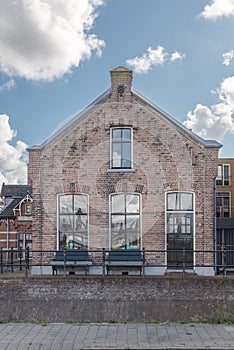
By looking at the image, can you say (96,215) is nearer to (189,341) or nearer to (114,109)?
(114,109)

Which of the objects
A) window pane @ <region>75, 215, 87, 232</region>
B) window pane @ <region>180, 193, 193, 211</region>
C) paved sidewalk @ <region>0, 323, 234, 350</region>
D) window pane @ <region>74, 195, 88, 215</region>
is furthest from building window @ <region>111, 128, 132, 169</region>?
paved sidewalk @ <region>0, 323, 234, 350</region>

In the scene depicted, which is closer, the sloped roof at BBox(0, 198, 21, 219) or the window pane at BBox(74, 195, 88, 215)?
the window pane at BBox(74, 195, 88, 215)

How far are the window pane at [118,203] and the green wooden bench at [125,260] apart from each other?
4.71ft

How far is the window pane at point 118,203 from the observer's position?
1558 cm

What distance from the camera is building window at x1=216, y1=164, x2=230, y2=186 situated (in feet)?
153

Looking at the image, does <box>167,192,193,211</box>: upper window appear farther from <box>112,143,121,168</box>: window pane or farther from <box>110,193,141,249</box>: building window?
<box>112,143,121,168</box>: window pane

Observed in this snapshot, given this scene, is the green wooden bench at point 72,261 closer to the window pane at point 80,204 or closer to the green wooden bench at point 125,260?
the green wooden bench at point 125,260

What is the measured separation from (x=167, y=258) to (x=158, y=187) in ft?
8.19

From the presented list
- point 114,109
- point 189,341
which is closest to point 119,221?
point 114,109

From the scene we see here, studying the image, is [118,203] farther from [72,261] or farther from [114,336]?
[114,336]

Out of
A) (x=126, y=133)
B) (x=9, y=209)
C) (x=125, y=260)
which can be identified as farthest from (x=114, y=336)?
(x=9, y=209)

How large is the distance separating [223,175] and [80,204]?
33.6m

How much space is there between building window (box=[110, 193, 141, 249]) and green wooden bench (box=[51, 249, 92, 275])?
42.8 inches

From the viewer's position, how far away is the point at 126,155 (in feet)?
52.1
